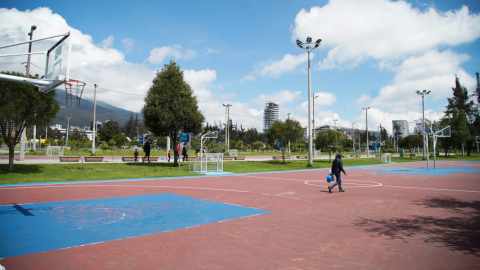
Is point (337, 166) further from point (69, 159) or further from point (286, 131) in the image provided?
point (69, 159)

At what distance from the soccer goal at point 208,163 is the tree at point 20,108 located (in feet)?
35.5

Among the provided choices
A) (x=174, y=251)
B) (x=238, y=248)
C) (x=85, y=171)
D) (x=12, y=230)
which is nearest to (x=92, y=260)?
(x=174, y=251)

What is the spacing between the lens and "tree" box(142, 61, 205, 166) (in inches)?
953

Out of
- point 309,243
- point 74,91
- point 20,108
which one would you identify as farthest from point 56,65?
point 20,108

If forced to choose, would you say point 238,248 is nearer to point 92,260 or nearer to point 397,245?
point 92,260

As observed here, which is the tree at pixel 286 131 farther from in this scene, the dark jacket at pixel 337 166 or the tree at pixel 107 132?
the tree at pixel 107 132

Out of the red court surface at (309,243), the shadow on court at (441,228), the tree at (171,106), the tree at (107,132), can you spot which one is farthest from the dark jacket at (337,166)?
the tree at (107,132)

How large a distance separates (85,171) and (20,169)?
12.4 ft

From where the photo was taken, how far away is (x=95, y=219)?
24.4 ft

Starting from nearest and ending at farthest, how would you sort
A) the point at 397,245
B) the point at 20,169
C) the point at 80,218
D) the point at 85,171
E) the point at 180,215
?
the point at 397,245, the point at 80,218, the point at 180,215, the point at 20,169, the point at 85,171

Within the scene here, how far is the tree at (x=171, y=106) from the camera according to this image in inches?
953

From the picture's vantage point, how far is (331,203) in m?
9.96

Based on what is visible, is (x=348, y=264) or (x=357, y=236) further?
(x=357, y=236)

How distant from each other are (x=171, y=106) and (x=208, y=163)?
5961 mm
